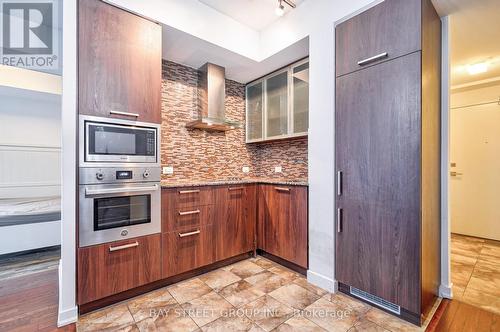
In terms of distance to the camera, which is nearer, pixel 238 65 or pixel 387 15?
pixel 387 15

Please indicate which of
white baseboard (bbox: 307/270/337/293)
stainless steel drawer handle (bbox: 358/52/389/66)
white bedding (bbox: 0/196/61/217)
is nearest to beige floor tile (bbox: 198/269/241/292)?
white baseboard (bbox: 307/270/337/293)

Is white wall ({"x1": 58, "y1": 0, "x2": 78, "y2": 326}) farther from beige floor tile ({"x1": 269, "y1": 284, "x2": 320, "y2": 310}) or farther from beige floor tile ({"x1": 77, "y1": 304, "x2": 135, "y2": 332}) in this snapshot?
beige floor tile ({"x1": 269, "y1": 284, "x2": 320, "y2": 310})

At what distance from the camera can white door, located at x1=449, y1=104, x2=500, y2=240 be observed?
344 cm

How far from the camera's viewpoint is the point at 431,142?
5.82 ft

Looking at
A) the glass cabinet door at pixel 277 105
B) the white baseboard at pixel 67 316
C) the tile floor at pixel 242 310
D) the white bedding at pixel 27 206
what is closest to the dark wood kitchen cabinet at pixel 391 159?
the tile floor at pixel 242 310

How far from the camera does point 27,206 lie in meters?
3.01

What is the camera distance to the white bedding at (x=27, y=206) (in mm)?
2844

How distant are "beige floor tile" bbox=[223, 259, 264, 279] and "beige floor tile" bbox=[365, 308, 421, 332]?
110 cm

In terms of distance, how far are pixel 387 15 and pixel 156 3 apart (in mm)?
1914

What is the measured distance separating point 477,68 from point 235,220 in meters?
3.66

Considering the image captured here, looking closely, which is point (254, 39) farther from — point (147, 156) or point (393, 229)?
point (393, 229)

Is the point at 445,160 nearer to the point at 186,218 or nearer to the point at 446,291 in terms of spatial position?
the point at 446,291

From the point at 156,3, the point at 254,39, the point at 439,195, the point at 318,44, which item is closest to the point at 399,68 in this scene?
the point at 318,44
